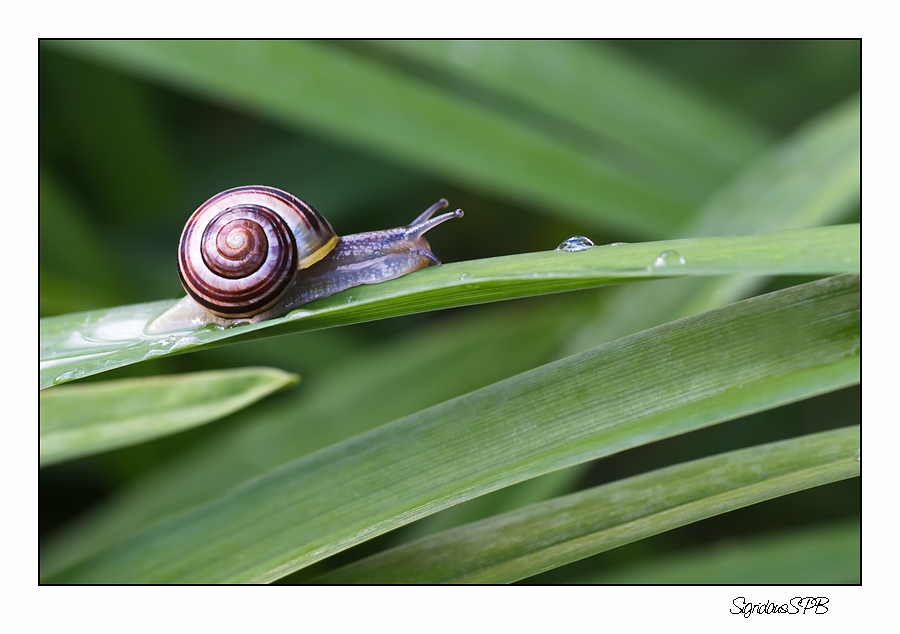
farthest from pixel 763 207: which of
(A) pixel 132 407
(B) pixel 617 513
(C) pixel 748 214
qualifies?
(A) pixel 132 407

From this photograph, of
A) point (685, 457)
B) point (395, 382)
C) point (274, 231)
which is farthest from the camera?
point (685, 457)

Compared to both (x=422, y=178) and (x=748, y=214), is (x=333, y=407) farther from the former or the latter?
(x=748, y=214)

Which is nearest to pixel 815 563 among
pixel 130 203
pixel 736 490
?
pixel 736 490

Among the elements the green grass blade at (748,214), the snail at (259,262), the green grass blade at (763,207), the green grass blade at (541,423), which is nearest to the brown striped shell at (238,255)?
the snail at (259,262)

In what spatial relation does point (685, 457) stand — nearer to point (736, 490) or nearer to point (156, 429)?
point (736, 490)

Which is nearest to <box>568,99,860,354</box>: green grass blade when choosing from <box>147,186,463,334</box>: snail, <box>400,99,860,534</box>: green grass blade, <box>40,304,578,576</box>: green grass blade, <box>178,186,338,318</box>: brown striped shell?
<box>400,99,860,534</box>: green grass blade

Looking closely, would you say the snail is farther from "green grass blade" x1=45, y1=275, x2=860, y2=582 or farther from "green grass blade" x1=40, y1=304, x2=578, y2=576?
"green grass blade" x1=40, y1=304, x2=578, y2=576
